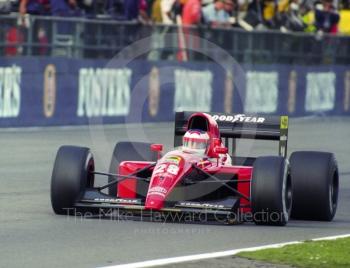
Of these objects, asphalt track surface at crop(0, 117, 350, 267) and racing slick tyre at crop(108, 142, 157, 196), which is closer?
asphalt track surface at crop(0, 117, 350, 267)

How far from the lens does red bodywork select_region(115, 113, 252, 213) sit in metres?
11.1

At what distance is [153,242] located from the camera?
10.1 metres

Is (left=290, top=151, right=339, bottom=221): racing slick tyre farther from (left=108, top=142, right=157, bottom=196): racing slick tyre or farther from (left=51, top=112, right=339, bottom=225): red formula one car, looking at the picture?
(left=108, top=142, right=157, bottom=196): racing slick tyre

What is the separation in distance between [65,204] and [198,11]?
15.4m

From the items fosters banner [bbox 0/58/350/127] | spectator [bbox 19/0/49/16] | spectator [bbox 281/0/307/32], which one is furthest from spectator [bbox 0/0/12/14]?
spectator [bbox 281/0/307/32]

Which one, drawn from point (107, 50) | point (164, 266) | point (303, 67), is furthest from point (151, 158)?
point (303, 67)

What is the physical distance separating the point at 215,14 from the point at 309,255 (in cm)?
1847

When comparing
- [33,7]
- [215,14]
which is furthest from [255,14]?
Answer: [33,7]

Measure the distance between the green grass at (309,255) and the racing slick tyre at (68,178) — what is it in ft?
7.67

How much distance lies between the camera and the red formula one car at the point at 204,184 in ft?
36.4

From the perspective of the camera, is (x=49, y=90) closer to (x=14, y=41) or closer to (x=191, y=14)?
(x=14, y=41)

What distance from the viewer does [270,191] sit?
11.0 m

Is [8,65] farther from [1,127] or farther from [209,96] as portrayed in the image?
[209,96]

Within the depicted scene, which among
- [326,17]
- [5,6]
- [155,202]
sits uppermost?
[326,17]
